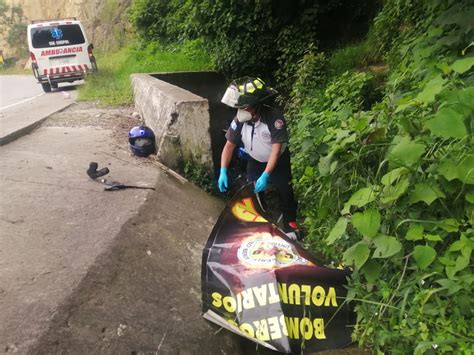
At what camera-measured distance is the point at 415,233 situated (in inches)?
80.8

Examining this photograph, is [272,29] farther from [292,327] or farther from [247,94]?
[292,327]

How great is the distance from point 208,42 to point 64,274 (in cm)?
805

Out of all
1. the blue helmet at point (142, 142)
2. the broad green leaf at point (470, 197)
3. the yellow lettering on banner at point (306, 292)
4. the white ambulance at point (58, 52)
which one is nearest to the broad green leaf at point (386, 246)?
the broad green leaf at point (470, 197)

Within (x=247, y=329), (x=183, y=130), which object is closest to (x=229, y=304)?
(x=247, y=329)

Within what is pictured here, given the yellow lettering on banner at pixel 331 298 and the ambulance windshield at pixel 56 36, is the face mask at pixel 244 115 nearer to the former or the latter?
the yellow lettering on banner at pixel 331 298

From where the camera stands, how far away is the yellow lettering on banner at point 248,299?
2.33m

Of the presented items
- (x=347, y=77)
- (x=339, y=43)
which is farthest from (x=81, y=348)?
(x=339, y=43)

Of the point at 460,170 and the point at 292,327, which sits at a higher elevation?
the point at 460,170

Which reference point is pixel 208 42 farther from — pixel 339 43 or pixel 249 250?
pixel 249 250

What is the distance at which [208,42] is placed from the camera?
9703 mm

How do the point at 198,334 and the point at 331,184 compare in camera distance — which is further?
the point at 331,184

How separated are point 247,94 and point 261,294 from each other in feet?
5.48

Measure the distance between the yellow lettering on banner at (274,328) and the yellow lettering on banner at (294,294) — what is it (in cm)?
14

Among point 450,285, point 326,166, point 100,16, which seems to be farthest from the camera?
point 100,16
